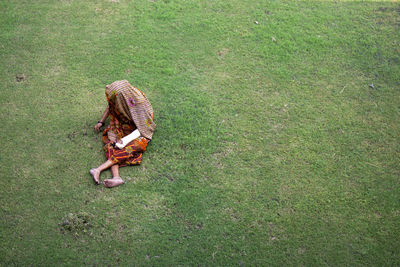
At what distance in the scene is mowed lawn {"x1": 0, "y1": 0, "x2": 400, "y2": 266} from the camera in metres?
4.04

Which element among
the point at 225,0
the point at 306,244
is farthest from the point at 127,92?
the point at 225,0

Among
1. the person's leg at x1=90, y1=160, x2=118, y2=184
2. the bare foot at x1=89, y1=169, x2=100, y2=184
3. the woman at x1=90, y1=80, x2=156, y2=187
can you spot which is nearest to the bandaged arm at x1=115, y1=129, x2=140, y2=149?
the woman at x1=90, y1=80, x2=156, y2=187

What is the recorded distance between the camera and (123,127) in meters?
4.80

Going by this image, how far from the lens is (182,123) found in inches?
202

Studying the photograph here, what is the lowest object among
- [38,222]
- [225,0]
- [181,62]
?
[38,222]

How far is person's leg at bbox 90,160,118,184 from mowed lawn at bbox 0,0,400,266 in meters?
0.12

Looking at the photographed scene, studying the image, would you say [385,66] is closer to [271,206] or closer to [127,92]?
[271,206]

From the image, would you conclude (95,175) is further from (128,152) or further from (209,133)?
(209,133)

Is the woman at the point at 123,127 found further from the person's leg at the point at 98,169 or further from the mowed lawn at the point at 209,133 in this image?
the mowed lawn at the point at 209,133

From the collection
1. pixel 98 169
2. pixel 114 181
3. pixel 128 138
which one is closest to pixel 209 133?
pixel 128 138

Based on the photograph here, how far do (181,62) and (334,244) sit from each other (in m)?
3.78

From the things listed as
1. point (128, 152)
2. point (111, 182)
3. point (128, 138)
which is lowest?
point (111, 182)

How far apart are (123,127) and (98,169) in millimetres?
693

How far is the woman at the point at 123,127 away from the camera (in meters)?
4.55
